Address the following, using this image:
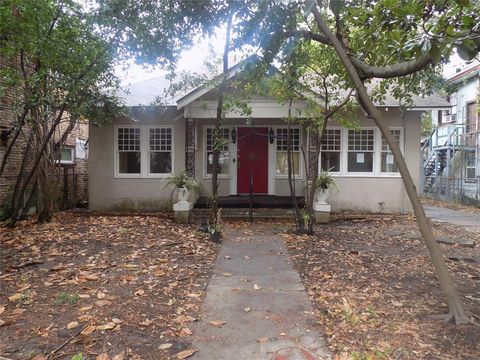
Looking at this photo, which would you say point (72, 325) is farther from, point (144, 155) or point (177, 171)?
point (144, 155)

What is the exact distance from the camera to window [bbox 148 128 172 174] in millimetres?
11984

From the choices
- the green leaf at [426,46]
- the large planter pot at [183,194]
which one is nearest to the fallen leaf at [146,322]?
the green leaf at [426,46]

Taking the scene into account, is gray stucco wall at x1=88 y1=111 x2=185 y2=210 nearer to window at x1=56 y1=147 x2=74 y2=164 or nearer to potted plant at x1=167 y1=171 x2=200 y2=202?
potted plant at x1=167 y1=171 x2=200 y2=202

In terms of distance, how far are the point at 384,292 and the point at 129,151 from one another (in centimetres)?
899

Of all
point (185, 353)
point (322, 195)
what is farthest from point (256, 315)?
point (322, 195)

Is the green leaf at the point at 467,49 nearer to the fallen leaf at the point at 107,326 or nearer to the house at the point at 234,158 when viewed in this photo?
the fallen leaf at the point at 107,326

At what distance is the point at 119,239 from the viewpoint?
787cm

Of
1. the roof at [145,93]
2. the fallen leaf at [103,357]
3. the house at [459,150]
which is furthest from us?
the house at [459,150]

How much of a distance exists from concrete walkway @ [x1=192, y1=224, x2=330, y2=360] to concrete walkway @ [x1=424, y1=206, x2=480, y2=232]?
6545 mm

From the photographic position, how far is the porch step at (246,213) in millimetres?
10539

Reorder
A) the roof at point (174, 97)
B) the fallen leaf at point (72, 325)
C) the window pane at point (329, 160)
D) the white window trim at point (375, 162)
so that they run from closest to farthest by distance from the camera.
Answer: the fallen leaf at point (72, 325), the roof at point (174, 97), the white window trim at point (375, 162), the window pane at point (329, 160)

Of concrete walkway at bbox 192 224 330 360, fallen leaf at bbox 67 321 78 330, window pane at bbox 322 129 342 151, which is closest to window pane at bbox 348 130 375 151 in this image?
window pane at bbox 322 129 342 151

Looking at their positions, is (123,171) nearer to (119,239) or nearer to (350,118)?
(119,239)

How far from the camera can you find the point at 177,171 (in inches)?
466
